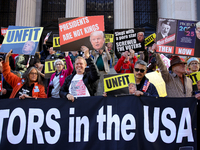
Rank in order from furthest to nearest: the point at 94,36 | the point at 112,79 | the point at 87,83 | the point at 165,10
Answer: the point at 165,10 < the point at 94,36 < the point at 87,83 < the point at 112,79

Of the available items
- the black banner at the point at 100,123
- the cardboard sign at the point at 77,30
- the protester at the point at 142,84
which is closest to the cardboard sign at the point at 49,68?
the cardboard sign at the point at 77,30

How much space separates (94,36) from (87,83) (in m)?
1.27

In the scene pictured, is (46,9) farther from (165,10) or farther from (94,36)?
(94,36)

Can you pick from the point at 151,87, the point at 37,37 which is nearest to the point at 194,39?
the point at 151,87

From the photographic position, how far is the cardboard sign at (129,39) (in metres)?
6.39

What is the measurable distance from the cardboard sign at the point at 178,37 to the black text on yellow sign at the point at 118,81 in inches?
66.1

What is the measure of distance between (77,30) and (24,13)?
12.2 metres

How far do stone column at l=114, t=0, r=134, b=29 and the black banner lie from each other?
1146cm

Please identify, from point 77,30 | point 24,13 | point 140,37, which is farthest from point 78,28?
point 24,13

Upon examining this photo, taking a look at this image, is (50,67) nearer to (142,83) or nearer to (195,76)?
(142,83)

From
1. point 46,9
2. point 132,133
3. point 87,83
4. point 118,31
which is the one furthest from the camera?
point 46,9

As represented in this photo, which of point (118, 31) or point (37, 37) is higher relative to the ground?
point (118, 31)

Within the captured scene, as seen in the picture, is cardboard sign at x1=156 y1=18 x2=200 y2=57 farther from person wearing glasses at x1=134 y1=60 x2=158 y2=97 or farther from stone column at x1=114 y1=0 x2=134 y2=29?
stone column at x1=114 y1=0 x2=134 y2=29

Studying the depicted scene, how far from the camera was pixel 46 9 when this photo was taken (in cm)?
2041
